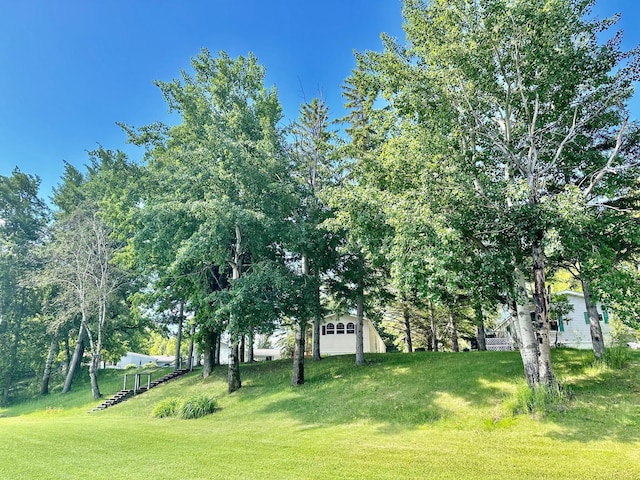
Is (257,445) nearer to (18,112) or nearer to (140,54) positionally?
(140,54)

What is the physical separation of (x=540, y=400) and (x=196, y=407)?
11.6m

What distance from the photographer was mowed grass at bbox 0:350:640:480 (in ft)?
20.5

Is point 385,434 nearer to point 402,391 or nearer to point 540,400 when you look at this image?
point 402,391

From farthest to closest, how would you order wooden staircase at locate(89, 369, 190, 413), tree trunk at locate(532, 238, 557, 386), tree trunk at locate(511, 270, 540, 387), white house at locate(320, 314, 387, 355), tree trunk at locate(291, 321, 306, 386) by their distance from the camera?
1. white house at locate(320, 314, 387, 355)
2. wooden staircase at locate(89, 369, 190, 413)
3. tree trunk at locate(291, 321, 306, 386)
4. tree trunk at locate(511, 270, 540, 387)
5. tree trunk at locate(532, 238, 557, 386)

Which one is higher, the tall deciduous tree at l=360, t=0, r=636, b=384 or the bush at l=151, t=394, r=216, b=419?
the tall deciduous tree at l=360, t=0, r=636, b=384

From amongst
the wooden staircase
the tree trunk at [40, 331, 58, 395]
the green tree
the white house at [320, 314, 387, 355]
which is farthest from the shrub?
the green tree

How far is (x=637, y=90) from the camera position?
11.3m

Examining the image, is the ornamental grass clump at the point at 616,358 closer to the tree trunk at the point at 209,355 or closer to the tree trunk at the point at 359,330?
the tree trunk at the point at 359,330

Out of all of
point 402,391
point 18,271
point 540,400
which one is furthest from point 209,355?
point 18,271

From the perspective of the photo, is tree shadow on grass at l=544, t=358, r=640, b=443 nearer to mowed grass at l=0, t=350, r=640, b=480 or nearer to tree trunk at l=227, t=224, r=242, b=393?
mowed grass at l=0, t=350, r=640, b=480

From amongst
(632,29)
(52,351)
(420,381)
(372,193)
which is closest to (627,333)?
(420,381)

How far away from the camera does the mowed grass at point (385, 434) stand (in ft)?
20.5

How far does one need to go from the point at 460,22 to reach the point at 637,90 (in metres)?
5.60

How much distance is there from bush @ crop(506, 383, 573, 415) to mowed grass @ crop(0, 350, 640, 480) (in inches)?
8.8
